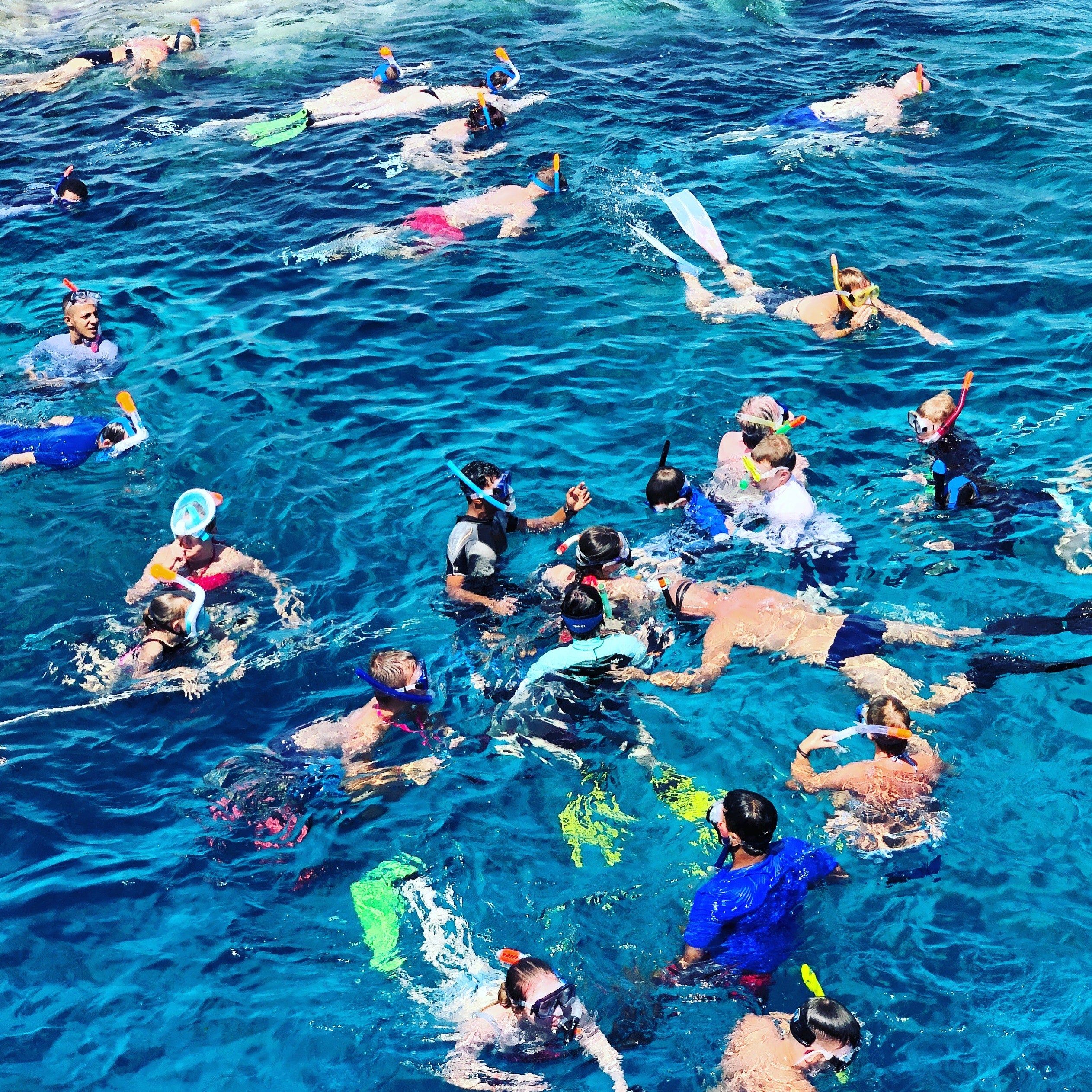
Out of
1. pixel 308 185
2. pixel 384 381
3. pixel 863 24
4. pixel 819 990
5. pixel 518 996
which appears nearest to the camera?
pixel 819 990

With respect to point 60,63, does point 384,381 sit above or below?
below

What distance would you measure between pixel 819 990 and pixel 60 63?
67.4 feet

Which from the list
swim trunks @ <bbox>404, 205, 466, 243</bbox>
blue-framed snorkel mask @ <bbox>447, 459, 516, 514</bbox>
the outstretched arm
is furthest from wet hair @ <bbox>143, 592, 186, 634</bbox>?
the outstretched arm

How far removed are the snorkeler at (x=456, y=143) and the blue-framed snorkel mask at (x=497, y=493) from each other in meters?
7.93

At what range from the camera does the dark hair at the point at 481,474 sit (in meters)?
7.23

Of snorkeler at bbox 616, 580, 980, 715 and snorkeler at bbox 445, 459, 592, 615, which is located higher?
snorkeler at bbox 445, 459, 592, 615

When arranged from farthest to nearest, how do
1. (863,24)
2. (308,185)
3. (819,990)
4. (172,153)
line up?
(863,24), (172,153), (308,185), (819,990)

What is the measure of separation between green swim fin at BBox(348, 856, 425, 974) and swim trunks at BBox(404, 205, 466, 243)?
8548mm

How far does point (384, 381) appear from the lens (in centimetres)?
1028

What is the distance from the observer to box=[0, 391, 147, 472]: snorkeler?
29.3 feet

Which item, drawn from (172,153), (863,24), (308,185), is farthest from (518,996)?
(863,24)

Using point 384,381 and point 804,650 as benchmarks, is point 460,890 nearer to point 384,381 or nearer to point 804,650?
point 804,650

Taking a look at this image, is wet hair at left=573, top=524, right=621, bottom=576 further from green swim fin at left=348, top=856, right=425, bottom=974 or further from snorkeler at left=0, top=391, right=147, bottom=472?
snorkeler at left=0, top=391, right=147, bottom=472

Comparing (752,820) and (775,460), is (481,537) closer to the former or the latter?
(775,460)
